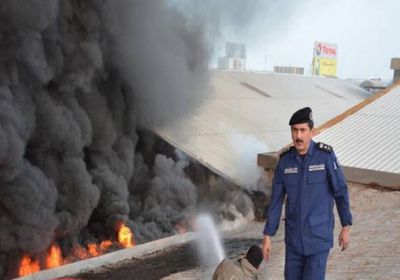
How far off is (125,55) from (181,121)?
91.7 inches

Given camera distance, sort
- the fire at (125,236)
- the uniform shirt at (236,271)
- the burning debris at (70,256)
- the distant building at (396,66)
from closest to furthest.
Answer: the uniform shirt at (236,271) < the burning debris at (70,256) < the fire at (125,236) < the distant building at (396,66)

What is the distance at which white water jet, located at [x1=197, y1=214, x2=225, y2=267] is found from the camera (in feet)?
29.7

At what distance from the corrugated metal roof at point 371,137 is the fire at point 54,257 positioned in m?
5.65

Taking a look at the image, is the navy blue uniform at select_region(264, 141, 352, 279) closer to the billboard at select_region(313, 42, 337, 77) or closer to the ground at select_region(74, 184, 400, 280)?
the ground at select_region(74, 184, 400, 280)

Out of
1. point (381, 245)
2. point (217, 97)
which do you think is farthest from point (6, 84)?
point (217, 97)

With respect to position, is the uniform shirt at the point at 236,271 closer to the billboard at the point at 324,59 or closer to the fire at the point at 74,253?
the fire at the point at 74,253

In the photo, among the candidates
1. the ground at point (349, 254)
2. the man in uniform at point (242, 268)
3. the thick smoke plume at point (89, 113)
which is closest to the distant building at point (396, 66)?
the thick smoke plume at point (89, 113)

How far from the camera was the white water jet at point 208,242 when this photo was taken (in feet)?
29.7

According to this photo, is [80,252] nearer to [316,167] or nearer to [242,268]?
[242,268]

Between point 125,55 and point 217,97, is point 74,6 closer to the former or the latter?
point 125,55

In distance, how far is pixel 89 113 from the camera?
12.3 metres

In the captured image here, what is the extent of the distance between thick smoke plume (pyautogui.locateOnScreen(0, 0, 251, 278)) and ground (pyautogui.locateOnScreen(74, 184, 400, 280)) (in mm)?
1723

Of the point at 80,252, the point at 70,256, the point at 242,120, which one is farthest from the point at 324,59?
the point at 70,256

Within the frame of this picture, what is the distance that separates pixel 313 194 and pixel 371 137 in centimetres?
776
